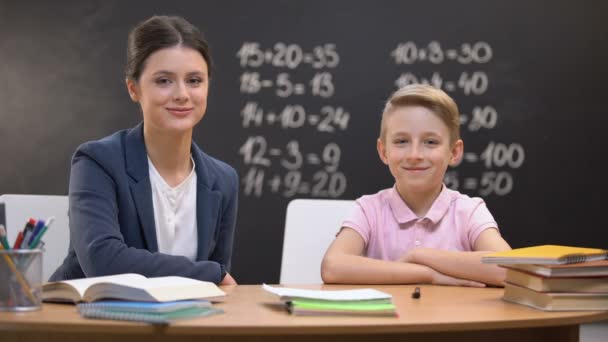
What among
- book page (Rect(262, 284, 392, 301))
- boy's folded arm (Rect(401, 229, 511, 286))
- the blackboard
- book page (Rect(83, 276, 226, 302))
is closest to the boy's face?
boy's folded arm (Rect(401, 229, 511, 286))

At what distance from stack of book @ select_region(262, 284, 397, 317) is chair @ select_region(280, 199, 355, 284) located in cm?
103

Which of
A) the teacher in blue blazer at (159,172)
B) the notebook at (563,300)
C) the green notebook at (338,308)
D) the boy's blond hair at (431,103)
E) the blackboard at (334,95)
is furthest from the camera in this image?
the blackboard at (334,95)

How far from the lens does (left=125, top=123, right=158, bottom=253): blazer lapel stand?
219 cm

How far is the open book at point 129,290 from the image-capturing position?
137cm

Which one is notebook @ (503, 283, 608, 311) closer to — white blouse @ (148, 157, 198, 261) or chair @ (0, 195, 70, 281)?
white blouse @ (148, 157, 198, 261)

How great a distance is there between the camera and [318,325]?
50.9 inches

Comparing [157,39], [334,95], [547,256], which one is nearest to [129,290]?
[547,256]

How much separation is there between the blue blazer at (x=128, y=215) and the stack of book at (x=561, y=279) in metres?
0.76

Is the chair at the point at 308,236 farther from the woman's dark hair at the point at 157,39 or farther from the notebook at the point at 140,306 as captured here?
the notebook at the point at 140,306

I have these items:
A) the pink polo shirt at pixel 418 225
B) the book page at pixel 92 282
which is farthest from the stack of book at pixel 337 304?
the pink polo shirt at pixel 418 225

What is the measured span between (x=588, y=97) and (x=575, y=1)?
48cm

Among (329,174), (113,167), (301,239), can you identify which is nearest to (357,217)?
(301,239)

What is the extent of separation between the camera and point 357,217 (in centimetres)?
235

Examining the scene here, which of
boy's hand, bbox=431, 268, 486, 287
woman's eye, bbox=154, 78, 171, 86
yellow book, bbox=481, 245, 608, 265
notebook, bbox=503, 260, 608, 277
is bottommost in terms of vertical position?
boy's hand, bbox=431, 268, 486, 287
